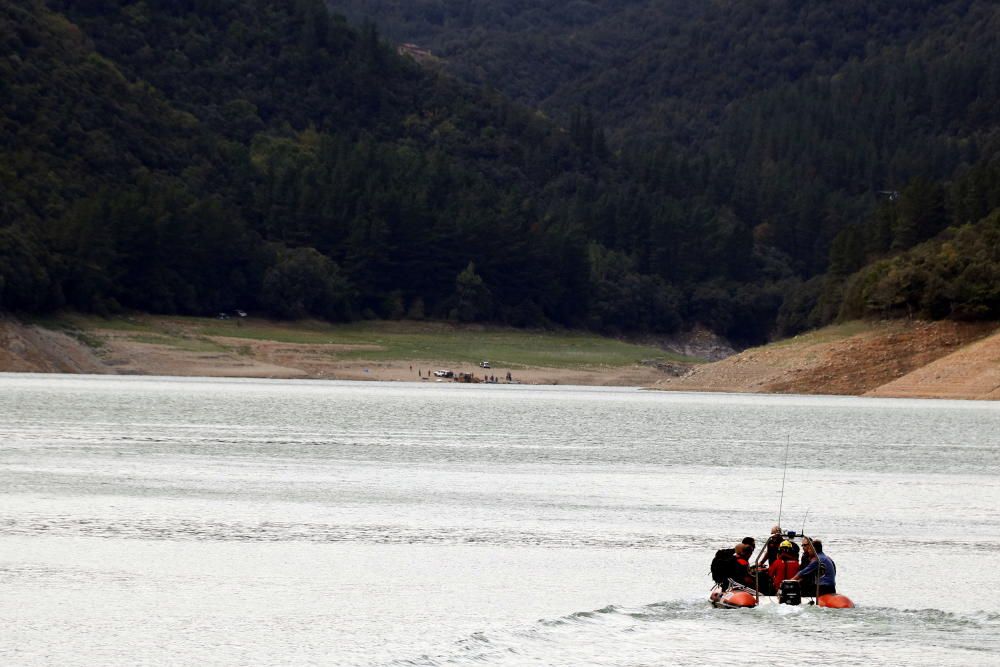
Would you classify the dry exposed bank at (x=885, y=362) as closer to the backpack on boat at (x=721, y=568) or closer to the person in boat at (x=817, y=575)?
the person in boat at (x=817, y=575)

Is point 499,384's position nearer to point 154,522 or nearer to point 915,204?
point 915,204

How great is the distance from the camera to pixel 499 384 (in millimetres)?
171000

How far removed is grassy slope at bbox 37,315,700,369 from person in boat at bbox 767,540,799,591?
409ft

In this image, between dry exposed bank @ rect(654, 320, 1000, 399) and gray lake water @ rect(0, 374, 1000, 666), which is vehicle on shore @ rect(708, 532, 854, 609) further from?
dry exposed bank @ rect(654, 320, 1000, 399)

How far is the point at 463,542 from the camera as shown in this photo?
43562 mm

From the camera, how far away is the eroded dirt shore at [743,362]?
134m

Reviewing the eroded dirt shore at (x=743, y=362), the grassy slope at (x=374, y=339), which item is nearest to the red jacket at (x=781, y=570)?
the eroded dirt shore at (x=743, y=362)

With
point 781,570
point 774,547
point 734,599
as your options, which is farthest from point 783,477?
point 734,599

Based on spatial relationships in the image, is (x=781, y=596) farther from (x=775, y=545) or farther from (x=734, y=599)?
(x=775, y=545)

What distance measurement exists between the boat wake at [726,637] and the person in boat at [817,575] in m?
0.42

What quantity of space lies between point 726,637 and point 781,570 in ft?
11.4

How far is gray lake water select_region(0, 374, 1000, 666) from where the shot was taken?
31141mm

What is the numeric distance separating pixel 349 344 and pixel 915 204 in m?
58.0

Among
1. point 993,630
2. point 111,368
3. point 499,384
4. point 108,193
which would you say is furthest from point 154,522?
point 108,193
